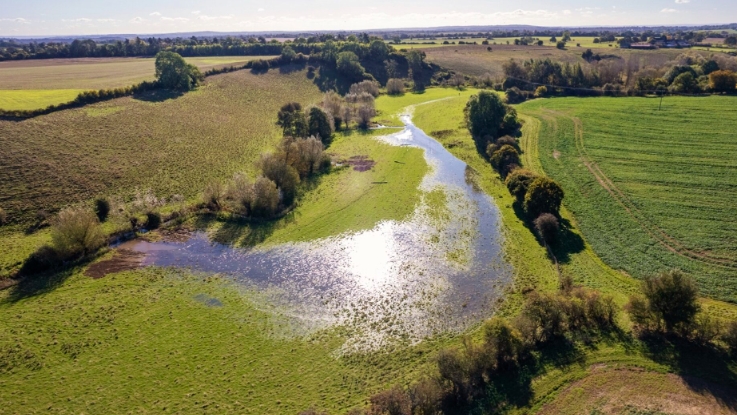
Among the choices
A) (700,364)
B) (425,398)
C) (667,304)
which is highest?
(667,304)

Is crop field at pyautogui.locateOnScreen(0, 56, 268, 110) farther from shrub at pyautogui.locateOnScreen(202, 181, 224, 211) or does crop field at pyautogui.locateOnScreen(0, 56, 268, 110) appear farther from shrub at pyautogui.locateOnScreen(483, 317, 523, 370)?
shrub at pyautogui.locateOnScreen(483, 317, 523, 370)

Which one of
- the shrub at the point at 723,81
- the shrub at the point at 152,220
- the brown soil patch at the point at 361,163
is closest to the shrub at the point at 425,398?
the shrub at the point at 152,220

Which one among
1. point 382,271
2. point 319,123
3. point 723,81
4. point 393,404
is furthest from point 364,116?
point 723,81

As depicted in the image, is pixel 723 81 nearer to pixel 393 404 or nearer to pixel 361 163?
pixel 361 163

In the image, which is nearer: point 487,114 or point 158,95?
point 487,114

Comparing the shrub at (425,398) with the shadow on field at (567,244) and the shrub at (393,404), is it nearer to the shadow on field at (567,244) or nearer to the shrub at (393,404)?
the shrub at (393,404)

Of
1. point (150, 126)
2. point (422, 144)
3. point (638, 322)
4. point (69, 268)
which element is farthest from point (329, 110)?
point (638, 322)
